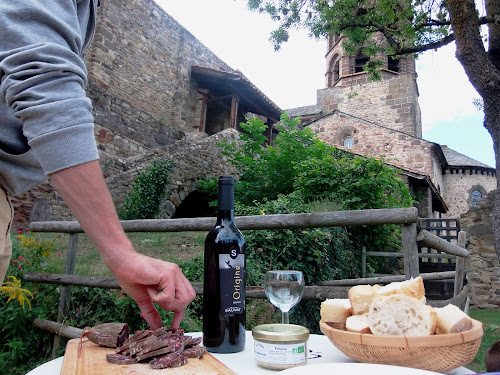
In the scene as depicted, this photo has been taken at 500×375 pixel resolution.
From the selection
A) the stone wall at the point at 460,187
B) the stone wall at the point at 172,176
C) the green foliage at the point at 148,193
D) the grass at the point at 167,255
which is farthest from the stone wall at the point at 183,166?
the stone wall at the point at 460,187

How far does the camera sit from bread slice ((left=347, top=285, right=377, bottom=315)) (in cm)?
98

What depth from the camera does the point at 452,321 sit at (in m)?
0.86

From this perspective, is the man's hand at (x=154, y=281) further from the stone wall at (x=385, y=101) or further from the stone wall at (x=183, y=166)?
the stone wall at (x=385, y=101)

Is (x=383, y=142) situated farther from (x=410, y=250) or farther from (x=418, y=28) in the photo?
(x=410, y=250)

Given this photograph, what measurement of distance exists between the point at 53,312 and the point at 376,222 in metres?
2.76

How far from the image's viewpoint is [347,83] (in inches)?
932

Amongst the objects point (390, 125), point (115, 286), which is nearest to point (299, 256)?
point (115, 286)

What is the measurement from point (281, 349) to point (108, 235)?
0.51 metres

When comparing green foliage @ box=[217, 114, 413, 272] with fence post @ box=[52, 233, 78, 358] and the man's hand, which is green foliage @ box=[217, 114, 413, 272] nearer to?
fence post @ box=[52, 233, 78, 358]

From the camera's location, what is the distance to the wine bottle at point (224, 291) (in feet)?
3.67

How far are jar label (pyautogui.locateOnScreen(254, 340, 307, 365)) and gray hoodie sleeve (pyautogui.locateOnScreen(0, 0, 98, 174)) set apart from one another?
650 millimetres

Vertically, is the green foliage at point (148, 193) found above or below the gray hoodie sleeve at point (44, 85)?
above

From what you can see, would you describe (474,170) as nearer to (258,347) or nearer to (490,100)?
(490,100)

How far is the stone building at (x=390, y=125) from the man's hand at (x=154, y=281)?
1669 centimetres
